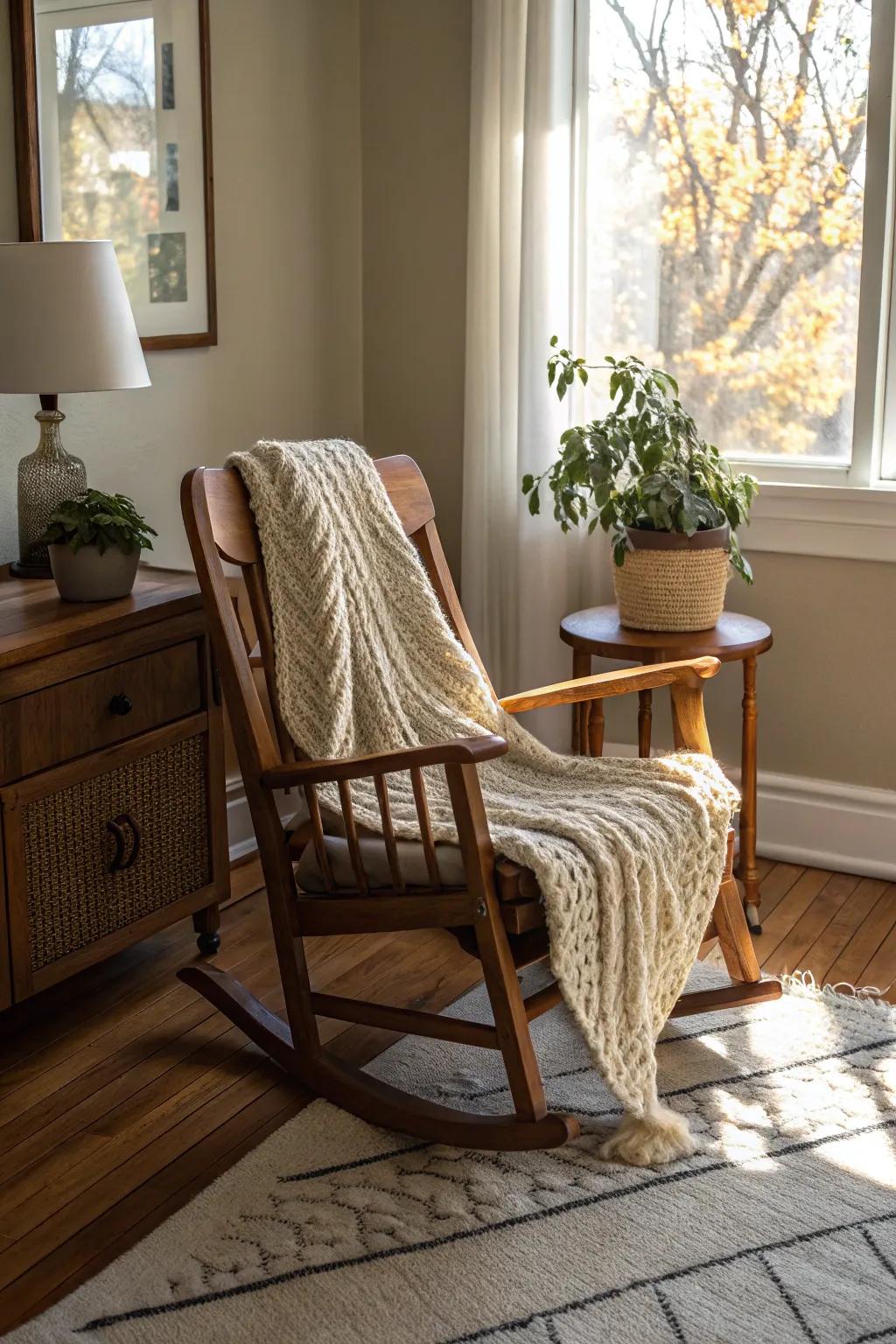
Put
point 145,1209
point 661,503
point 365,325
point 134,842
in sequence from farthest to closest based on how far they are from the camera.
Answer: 1. point 365,325
2. point 661,503
3. point 134,842
4. point 145,1209

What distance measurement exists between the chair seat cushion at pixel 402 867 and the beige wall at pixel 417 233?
146cm

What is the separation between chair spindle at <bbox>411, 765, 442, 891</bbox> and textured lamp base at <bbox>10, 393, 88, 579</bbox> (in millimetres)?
929

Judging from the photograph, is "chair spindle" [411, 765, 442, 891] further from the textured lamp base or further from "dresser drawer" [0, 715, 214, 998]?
the textured lamp base

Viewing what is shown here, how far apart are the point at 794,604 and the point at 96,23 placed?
1.83 metres

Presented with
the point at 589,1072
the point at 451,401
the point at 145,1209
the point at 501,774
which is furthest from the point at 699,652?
the point at 145,1209

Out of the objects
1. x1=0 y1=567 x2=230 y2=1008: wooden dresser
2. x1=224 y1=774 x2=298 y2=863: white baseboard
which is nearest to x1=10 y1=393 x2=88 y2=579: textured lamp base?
x1=0 y1=567 x2=230 y2=1008: wooden dresser

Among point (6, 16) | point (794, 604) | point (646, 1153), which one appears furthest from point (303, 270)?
point (646, 1153)

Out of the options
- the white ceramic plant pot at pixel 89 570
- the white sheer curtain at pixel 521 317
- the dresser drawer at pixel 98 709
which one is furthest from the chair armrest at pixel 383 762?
the white sheer curtain at pixel 521 317

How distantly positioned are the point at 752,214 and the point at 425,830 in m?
1.74

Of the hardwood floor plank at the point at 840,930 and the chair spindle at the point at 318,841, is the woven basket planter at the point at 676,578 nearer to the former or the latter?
the hardwood floor plank at the point at 840,930

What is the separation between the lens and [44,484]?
7.96 ft

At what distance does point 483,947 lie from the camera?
1.91 m

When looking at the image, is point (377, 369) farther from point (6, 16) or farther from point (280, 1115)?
point (280, 1115)

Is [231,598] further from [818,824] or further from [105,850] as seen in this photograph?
[818,824]
